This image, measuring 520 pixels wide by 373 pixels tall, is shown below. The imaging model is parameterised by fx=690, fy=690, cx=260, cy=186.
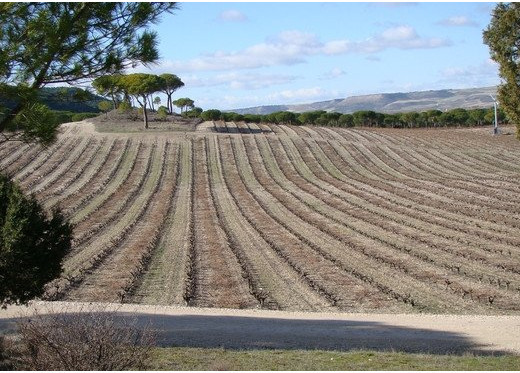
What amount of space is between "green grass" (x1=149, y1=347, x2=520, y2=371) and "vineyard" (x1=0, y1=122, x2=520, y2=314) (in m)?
6.67

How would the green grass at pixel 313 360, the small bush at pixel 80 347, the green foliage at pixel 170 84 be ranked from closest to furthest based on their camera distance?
the small bush at pixel 80 347
the green grass at pixel 313 360
the green foliage at pixel 170 84

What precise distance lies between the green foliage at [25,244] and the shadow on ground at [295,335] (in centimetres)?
164

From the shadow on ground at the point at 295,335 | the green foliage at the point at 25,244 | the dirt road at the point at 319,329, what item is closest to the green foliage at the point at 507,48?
the dirt road at the point at 319,329

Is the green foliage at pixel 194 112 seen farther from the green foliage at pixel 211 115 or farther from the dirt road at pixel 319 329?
the dirt road at pixel 319 329

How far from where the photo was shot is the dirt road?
553 inches

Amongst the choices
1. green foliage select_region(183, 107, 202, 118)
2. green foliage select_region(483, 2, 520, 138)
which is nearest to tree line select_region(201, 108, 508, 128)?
green foliage select_region(183, 107, 202, 118)

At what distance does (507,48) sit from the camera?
23.3 metres

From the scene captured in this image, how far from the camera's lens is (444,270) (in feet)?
78.2

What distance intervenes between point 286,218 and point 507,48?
1609cm

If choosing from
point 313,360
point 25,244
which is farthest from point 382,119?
point 25,244

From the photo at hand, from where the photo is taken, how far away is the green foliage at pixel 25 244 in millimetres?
12406

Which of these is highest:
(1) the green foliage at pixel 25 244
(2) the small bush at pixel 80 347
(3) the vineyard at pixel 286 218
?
(1) the green foliage at pixel 25 244

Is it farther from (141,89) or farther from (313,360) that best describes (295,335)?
(141,89)

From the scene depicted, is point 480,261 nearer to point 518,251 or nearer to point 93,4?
point 518,251
